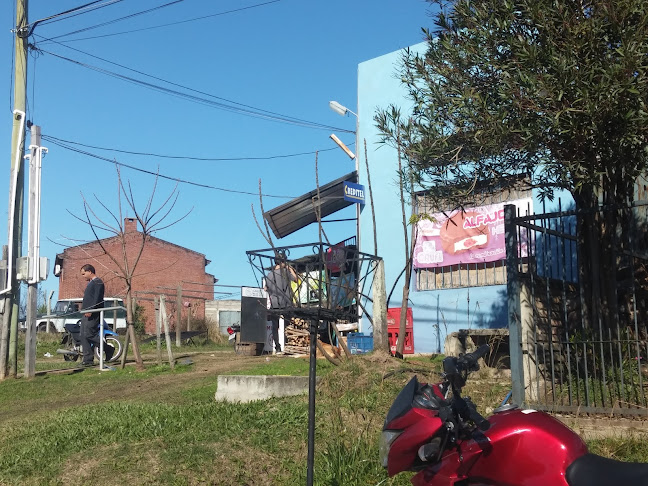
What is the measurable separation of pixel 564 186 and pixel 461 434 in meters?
3.85

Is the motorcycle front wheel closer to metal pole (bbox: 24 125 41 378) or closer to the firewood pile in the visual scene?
metal pole (bbox: 24 125 41 378)

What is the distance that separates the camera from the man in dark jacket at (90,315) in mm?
12383

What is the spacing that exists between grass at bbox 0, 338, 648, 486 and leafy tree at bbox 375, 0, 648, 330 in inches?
81.4

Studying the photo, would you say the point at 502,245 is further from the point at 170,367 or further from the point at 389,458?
the point at 389,458

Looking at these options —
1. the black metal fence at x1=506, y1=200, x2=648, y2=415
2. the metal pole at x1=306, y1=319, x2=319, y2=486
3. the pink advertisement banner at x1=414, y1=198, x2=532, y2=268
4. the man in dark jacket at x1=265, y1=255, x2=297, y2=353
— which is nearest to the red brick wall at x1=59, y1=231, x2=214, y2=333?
the pink advertisement banner at x1=414, y1=198, x2=532, y2=268

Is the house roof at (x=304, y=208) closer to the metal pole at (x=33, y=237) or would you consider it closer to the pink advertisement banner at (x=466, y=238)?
the pink advertisement banner at (x=466, y=238)

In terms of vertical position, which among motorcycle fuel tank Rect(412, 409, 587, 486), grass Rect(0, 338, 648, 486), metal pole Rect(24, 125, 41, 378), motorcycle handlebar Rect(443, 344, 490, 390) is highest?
metal pole Rect(24, 125, 41, 378)

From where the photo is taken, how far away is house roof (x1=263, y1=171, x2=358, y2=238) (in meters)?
16.1

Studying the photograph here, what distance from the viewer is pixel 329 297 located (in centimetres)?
465

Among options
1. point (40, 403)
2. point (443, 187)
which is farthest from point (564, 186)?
point (40, 403)

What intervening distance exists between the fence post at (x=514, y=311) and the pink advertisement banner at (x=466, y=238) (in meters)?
5.40

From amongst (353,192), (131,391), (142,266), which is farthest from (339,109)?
(142,266)

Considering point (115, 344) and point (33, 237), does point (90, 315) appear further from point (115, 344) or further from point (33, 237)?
point (33, 237)

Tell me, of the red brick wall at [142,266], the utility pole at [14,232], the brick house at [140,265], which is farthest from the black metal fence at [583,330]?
the red brick wall at [142,266]
